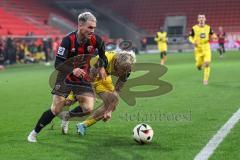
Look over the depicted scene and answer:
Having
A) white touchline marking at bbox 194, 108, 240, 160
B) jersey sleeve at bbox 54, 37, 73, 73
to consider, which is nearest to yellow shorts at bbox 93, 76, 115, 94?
jersey sleeve at bbox 54, 37, 73, 73

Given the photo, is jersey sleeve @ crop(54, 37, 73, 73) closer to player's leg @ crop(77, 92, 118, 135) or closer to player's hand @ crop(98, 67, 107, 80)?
player's hand @ crop(98, 67, 107, 80)

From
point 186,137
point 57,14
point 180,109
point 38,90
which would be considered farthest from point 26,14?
point 186,137

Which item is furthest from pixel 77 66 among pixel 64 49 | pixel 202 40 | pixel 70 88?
pixel 202 40

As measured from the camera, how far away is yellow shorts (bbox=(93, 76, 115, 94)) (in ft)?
24.9

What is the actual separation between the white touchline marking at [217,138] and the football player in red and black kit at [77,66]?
1.84 meters

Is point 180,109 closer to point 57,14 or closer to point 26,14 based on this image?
point 26,14

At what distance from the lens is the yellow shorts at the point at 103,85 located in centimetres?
759

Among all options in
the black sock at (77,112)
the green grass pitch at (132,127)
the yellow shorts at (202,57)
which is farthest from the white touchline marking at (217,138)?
the yellow shorts at (202,57)

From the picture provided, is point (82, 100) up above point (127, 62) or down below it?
below

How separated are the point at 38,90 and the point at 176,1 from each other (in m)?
40.2

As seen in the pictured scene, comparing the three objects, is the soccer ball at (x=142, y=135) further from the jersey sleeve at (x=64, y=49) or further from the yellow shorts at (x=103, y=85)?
the jersey sleeve at (x=64, y=49)

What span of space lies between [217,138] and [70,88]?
217cm

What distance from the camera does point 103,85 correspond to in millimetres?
7637

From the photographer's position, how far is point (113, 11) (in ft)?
179
